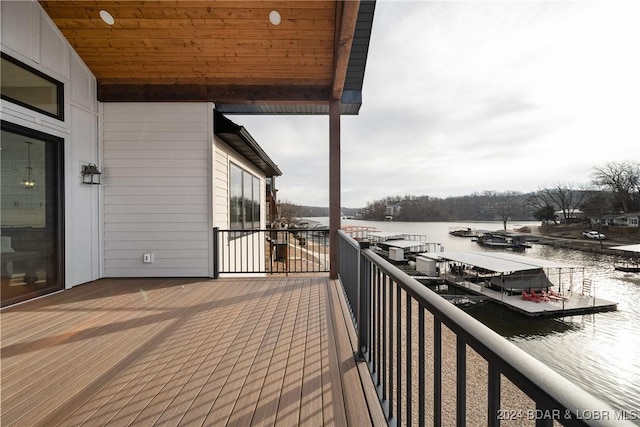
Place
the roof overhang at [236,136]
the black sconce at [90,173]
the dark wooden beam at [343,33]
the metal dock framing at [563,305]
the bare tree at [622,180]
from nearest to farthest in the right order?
the dark wooden beam at [343,33]
the bare tree at [622,180]
the metal dock framing at [563,305]
the black sconce at [90,173]
the roof overhang at [236,136]

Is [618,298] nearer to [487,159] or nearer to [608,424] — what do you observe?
[608,424]

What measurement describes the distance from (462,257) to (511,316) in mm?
1191

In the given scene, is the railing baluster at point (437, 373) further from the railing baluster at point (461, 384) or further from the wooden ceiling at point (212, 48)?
the wooden ceiling at point (212, 48)

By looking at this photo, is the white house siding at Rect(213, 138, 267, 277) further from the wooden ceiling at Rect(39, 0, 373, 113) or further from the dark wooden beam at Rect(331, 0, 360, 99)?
the dark wooden beam at Rect(331, 0, 360, 99)

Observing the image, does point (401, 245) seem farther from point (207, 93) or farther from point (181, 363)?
point (181, 363)

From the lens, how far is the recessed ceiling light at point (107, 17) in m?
3.78

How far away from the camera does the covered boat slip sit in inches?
140

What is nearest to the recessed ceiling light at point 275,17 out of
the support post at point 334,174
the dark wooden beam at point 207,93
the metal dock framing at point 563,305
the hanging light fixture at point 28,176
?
the dark wooden beam at point 207,93

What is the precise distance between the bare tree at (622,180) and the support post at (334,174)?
329 centimetres

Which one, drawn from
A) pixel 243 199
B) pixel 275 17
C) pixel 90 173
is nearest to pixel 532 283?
pixel 275 17

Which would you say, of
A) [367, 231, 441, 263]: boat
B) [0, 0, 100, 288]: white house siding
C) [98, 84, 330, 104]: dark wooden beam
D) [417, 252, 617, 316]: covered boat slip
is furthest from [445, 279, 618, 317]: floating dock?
[0, 0, 100, 288]: white house siding

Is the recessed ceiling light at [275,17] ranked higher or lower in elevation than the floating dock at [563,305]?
higher

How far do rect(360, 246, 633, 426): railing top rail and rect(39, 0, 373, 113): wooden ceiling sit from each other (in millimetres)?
3073

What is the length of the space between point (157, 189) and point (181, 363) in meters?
3.42
